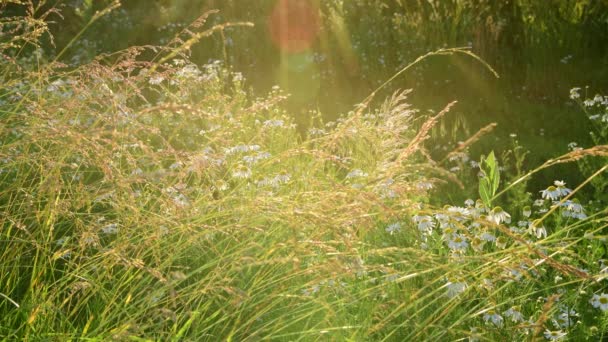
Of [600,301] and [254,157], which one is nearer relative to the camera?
[600,301]

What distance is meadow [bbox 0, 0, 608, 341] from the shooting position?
205 cm

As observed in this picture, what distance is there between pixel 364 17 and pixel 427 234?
15.4 ft

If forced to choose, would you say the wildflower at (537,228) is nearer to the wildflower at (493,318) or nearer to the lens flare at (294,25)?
the wildflower at (493,318)

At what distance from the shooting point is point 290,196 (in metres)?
2.38

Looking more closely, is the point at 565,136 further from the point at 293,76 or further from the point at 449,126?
the point at 293,76

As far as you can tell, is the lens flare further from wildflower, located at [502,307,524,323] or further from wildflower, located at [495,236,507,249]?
wildflower, located at [502,307,524,323]

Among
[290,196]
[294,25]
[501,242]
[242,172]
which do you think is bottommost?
[294,25]

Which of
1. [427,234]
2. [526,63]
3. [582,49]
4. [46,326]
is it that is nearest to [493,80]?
[526,63]

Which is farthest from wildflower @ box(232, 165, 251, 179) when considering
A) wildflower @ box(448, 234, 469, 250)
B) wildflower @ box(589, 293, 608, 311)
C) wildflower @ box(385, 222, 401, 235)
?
wildflower @ box(589, 293, 608, 311)

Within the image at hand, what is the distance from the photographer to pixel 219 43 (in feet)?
23.8

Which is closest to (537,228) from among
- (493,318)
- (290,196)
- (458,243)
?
(458,243)

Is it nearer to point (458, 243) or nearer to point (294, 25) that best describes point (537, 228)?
point (458, 243)

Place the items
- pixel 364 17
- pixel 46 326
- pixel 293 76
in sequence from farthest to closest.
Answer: pixel 364 17, pixel 293 76, pixel 46 326

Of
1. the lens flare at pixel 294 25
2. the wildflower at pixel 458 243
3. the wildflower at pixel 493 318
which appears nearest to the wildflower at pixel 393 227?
the wildflower at pixel 458 243
